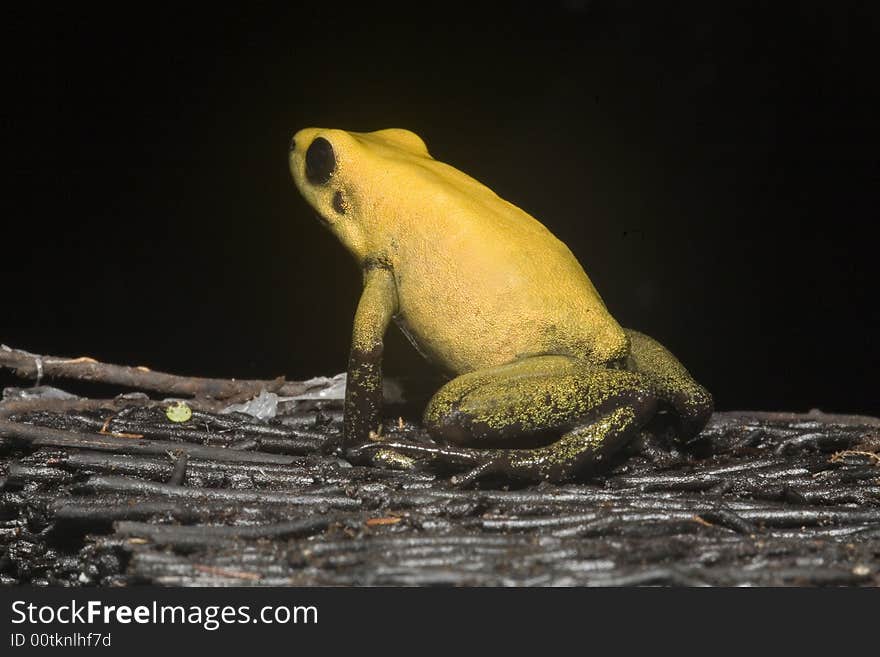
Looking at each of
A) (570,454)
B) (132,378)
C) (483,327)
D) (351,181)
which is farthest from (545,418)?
(132,378)

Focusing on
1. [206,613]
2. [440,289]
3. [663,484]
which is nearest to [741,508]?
[663,484]

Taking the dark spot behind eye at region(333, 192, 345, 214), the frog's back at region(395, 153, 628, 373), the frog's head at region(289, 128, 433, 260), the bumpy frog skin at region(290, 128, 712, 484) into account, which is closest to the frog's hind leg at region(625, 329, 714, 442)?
the bumpy frog skin at region(290, 128, 712, 484)

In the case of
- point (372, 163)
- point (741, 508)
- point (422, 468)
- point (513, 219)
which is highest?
point (372, 163)

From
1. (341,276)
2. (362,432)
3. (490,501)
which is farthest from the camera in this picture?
(341,276)

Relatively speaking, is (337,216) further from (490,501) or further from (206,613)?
(206,613)

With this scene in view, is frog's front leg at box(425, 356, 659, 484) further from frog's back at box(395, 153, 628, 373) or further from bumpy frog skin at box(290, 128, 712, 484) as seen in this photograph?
frog's back at box(395, 153, 628, 373)

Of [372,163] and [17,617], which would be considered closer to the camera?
[17,617]

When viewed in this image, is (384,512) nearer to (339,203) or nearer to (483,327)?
(483,327)

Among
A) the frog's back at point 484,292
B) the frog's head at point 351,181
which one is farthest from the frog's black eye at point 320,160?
the frog's back at point 484,292
